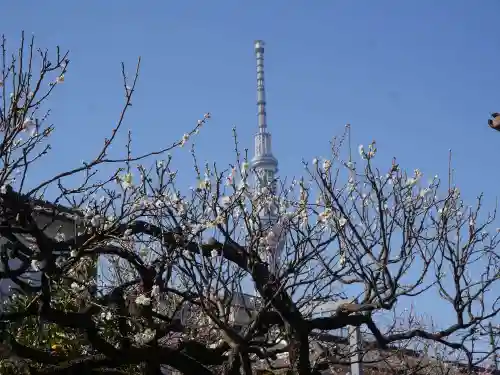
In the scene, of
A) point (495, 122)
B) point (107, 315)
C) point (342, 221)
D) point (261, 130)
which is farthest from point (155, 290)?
point (261, 130)

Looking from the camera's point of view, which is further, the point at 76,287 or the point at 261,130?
the point at 261,130

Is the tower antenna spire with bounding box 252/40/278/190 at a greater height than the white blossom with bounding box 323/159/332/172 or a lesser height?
greater

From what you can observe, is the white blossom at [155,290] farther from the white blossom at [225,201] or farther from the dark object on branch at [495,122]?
the dark object on branch at [495,122]

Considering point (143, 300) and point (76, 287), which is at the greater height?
point (76, 287)

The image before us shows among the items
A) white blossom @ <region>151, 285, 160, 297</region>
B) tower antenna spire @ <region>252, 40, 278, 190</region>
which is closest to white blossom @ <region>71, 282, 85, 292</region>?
white blossom @ <region>151, 285, 160, 297</region>

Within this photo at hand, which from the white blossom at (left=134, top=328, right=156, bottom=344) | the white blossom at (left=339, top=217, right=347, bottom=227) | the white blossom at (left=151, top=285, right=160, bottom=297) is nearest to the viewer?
the white blossom at (left=134, top=328, right=156, bottom=344)

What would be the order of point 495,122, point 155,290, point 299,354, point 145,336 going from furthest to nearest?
point 299,354
point 155,290
point 145,336
point 495,122

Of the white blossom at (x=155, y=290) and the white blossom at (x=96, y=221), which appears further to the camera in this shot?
the white blossom at (x=155, y=290)

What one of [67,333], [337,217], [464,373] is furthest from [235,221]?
[464,373]

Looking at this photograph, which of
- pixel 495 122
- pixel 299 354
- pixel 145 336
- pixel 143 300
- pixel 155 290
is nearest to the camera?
pixel 495 122

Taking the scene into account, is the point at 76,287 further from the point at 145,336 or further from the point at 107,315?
the point at 145,336

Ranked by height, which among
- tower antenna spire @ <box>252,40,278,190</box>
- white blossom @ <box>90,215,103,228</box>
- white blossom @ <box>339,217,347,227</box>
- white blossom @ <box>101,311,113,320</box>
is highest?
tower antenna spire @ <box>252,40,278,190</box>

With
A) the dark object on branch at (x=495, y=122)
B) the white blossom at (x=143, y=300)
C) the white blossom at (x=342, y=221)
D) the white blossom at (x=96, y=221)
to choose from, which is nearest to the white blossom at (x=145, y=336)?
the white blossom at (x=143, y=300)

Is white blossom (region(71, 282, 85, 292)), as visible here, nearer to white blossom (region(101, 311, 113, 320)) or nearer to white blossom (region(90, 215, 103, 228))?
white blossom (region(101, 311, 113, 320))
